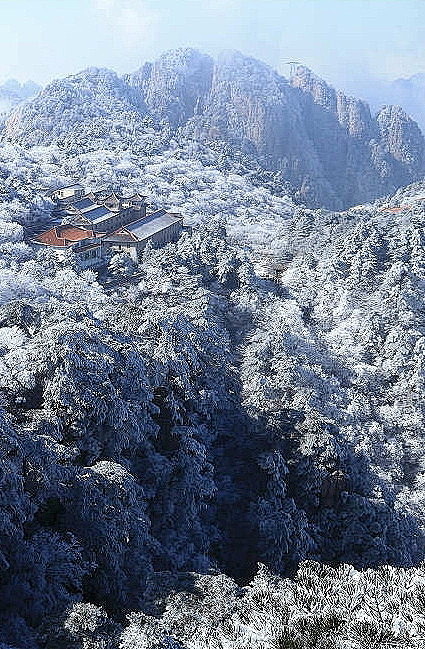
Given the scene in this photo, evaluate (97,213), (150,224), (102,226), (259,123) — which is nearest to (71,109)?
(259,123)

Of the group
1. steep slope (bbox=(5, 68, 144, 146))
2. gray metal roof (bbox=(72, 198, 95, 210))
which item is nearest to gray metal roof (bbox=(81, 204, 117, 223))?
gray metal roof (bbox=(72, 198, 95, 210))

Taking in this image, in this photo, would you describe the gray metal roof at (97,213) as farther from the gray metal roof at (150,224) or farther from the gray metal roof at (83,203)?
the gray metal roof at (150,224)

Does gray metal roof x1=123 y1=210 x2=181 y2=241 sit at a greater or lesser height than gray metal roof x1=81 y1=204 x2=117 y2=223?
lesser

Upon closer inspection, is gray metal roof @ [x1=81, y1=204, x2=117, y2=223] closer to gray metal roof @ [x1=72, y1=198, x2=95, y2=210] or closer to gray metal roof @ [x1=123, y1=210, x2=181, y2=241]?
gray metal roof @ [x1=72, y1=198, x2=95, y2=210]

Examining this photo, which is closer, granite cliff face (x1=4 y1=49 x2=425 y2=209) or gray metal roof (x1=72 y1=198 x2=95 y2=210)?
gray metal roof (x1=72 y1=198 x2=95 y2=210)

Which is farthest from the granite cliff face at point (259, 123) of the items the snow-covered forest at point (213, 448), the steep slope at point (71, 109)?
the snow-covered forest at point (213, 448)

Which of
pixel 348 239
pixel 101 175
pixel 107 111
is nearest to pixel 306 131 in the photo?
pixel 107 111

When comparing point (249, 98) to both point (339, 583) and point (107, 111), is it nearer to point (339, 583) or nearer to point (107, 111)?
point (107, 111)

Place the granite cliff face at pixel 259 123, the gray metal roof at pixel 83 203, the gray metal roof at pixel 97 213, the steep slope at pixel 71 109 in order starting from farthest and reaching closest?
1. the granite cliff face at pixel 259 123
2. the steep slope at pixel 71 109
3. the gray metal roof at pixel 83 203
4. the gray metal roof at pixel 97 213
